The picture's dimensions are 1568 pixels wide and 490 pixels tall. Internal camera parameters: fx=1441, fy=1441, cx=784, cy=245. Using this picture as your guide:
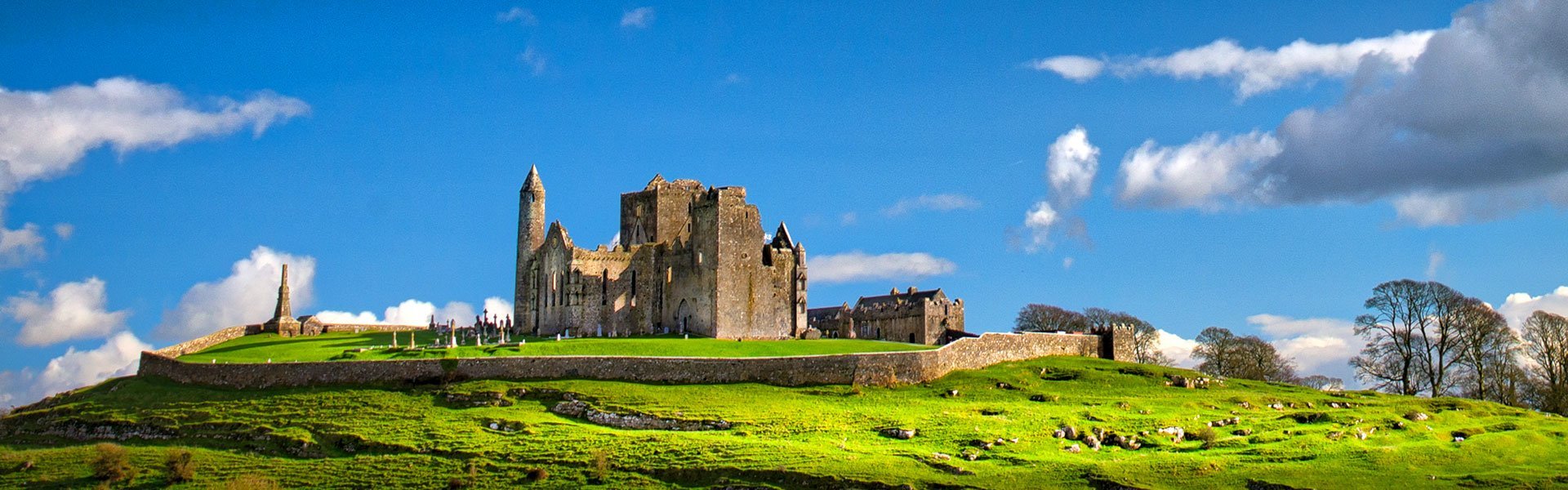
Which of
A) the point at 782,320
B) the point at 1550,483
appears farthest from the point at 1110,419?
the point at 782,320

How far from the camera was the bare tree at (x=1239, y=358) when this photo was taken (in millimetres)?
103375

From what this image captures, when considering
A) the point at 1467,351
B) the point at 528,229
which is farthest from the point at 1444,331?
the point at 528,229

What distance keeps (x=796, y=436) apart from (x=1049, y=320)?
5909 centimetres

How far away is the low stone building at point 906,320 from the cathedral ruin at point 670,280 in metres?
9.86

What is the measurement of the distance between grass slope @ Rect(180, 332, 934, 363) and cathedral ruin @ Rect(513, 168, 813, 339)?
3371mm

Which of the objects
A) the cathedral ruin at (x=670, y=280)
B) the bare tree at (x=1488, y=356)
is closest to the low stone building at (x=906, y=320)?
the cathedral ruin at (x=670, y=280)

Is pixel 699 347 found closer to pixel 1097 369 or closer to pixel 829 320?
pixel 1097 369

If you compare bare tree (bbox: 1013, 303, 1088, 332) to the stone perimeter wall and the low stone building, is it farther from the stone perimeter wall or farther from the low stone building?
the stone perimeter wall

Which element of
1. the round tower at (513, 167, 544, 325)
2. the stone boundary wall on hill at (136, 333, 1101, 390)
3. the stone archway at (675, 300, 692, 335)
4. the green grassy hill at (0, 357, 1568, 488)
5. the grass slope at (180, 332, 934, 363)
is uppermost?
the round tower at (513, 167, 544, 325)

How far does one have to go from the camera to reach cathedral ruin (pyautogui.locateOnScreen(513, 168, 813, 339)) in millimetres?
89875

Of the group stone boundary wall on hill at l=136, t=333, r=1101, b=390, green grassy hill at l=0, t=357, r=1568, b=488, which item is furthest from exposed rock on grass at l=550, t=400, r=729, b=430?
stone boundary wall on hill at l=136, t=333, r=1101, b=390

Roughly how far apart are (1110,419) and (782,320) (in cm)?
3050

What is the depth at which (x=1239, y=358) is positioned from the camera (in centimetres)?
10369

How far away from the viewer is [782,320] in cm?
9131
